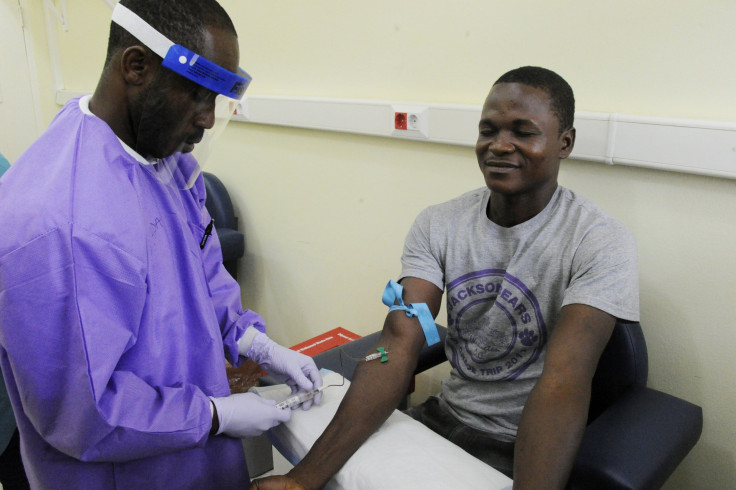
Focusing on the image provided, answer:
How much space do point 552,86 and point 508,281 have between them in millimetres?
443

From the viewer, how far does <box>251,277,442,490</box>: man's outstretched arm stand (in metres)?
1.02

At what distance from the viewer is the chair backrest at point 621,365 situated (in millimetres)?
1216

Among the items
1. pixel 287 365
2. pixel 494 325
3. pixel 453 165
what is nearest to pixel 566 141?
pixel 494 325

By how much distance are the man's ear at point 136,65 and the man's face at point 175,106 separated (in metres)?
0.02

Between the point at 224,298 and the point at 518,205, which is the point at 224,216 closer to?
the point at 224,298

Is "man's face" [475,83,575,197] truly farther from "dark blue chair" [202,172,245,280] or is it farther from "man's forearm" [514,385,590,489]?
"dark blue chair" [202,172,245,280]

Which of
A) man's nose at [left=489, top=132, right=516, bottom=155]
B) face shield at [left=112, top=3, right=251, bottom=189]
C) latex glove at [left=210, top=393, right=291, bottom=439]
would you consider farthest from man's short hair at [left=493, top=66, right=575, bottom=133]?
latex glove at [left=210, top=393, right=291, bottom=439]

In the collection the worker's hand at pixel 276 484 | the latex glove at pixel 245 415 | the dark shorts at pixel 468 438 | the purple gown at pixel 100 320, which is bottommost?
the dark shorts at pixel 468 438

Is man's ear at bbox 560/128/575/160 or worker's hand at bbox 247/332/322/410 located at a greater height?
man's ear at bbox 560/128/575/160

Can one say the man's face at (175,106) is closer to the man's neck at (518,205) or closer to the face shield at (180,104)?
the face shield at (180,104)

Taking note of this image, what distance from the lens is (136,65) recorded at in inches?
34.7

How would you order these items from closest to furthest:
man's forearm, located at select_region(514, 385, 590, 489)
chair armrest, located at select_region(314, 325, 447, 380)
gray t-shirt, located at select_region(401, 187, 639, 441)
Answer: man's forearm, located at select_region(514, 385, 590, 489), gray t-shirt, located at select_region(401, 187, 639, 441), chair armrest, located at select_region(314, 325, 447, 380)

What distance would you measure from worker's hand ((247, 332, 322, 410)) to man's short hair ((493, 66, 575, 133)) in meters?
0.80

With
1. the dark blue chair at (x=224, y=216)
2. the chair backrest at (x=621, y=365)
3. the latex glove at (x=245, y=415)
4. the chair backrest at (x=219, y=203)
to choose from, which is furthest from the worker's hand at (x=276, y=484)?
the chair backrest at (x=219, y=203)
